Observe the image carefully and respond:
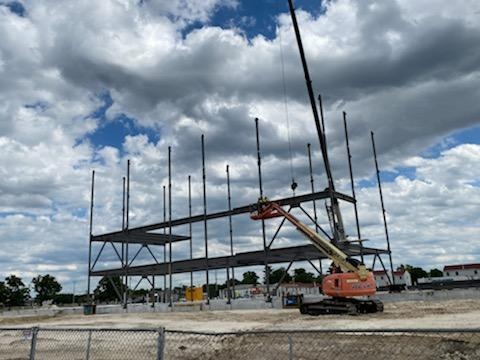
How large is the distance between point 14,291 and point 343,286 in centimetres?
7560

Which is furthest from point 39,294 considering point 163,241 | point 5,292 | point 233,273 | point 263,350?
point 263,350

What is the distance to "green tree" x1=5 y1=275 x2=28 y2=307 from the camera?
82.1 metres

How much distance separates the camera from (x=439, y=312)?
73.5 feet

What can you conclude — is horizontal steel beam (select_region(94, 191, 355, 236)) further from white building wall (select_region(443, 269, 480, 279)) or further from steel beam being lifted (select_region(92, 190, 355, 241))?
white building wall (select_region(443, 269, 480, 279))

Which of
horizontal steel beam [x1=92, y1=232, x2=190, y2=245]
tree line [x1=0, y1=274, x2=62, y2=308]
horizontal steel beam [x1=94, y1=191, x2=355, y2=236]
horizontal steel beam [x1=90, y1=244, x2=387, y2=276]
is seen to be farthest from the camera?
tree line [x1=0, y1=274, x2=62, y2=308]

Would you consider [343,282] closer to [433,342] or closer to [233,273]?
[433,342]

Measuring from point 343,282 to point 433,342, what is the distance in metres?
11.0

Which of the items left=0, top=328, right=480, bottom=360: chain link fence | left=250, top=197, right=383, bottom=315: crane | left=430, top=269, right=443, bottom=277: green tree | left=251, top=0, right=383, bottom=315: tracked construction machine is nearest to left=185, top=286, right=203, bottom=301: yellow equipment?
left=251, top=0, right=383, bottom=315: tracked construction machine

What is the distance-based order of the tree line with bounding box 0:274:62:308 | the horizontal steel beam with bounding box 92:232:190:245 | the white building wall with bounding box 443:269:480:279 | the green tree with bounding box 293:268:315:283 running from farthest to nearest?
the green tree with bounding box 293:268:315:283, the white building wall with bounding box 443:269:480:279, the tree line with bounding box 0:274:62:308, the horizontal steel beam with bounding box 92:232:190:245

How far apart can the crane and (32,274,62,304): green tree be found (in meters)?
75.4

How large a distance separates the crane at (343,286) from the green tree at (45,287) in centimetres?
7540

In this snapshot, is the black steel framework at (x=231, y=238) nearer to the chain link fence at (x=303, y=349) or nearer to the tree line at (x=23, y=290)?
the chain link fence at (x=303, y=349)

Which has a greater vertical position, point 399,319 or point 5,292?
point 5,292

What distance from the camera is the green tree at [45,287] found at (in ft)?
292
